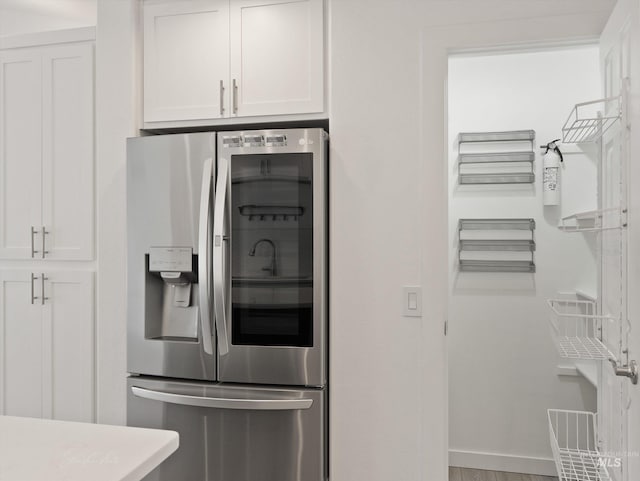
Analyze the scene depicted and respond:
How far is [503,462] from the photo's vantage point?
288 cm

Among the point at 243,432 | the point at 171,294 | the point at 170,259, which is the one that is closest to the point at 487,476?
the point at 243,432

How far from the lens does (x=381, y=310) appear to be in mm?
1992

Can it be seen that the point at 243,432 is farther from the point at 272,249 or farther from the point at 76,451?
the point at 76,451

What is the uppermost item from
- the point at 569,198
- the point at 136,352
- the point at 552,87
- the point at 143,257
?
the point at 552,87

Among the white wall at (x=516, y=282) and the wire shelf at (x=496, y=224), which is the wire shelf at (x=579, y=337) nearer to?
the white wall at (x=516, y=282)

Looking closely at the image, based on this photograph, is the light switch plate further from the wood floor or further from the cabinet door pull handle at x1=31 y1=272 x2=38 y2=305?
the cabinet door pull handle at x1=31 y1=272 x2=38 y2=305

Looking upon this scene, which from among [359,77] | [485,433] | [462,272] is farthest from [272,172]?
[485,433]

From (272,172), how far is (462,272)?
1523mm

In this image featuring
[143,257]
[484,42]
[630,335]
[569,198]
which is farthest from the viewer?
[569,198]

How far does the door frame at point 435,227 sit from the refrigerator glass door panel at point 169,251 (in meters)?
0.87

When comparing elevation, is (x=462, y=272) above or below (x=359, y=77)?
below

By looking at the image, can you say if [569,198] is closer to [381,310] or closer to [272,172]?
[381,310]

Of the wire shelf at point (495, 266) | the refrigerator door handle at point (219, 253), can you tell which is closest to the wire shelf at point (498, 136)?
the wire shelf at point (495, 266)

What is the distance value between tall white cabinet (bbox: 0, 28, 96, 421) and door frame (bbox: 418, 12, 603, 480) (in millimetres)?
1544
